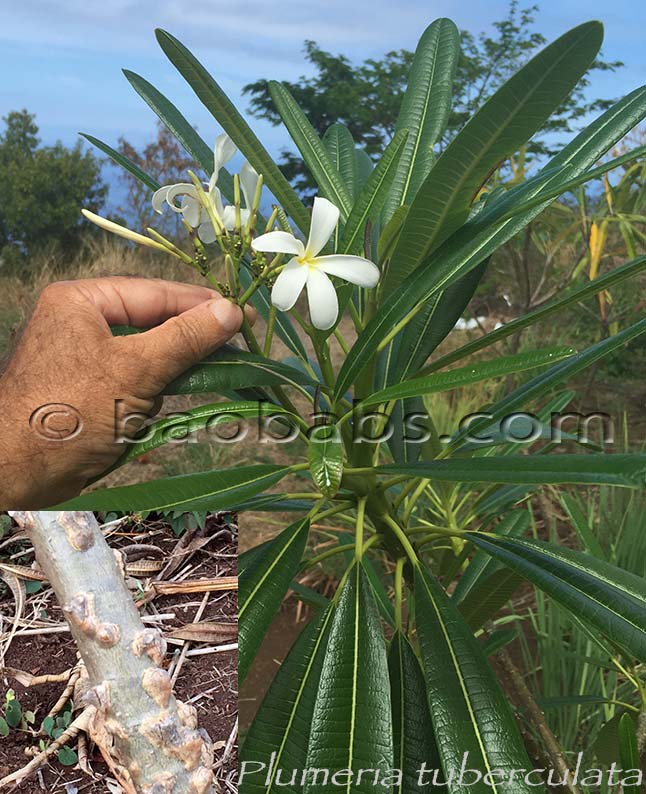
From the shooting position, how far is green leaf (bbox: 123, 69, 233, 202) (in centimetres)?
88

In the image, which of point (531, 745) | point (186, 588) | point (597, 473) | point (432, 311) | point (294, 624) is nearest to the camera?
point (597, 473)

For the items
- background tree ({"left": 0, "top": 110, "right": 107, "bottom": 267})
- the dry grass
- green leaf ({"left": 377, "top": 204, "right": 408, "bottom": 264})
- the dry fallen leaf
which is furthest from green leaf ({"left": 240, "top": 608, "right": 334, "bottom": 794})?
background tree ({"left": 0, "top": 110, "right": 107, "bottom": 267})

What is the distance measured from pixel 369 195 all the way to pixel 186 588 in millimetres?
363

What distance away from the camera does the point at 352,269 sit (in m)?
0.66

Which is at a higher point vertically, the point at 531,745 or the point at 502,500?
the point at 502,500

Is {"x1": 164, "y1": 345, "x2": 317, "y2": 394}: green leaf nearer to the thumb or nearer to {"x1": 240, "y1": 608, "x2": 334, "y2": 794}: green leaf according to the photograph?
the thumb

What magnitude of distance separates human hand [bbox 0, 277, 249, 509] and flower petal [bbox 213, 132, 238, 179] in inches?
4.7

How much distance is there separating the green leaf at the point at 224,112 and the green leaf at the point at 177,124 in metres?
0.15

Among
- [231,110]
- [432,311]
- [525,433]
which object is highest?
[231,110]

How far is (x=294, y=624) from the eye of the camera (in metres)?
2.17

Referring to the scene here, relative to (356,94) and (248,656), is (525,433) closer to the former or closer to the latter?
(248,656)

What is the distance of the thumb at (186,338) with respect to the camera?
692 mm

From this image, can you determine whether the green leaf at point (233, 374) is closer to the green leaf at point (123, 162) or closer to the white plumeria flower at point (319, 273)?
the white plumeria flower at point (319, 273)

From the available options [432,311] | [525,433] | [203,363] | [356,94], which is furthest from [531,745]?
[356,94]
